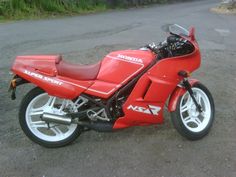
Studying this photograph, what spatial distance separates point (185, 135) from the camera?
4586mm

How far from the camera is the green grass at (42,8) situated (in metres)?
14.6

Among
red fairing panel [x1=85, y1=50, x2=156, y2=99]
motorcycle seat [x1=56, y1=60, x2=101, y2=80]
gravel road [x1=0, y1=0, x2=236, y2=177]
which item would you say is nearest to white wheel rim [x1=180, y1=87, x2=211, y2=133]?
gravel road [x1=0, y1=0, x2=236, y2=177]

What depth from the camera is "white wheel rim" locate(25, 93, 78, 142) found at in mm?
4461

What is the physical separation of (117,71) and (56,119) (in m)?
0.82

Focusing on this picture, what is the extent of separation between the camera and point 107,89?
4352 millimetres

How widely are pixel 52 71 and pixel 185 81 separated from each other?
1.44 metres

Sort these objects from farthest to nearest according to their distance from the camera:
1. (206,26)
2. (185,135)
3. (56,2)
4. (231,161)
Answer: (56,2) → (206,26) → (185,135) → (231,161)

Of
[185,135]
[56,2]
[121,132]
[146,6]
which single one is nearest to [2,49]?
[121,132]

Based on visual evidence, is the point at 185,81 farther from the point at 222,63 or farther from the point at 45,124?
the point at 222,63

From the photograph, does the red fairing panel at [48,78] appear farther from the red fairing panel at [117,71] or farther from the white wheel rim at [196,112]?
the white wheel rim at [196,112]

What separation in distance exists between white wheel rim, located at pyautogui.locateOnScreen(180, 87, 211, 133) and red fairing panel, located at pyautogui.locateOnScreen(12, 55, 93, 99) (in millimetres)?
1181

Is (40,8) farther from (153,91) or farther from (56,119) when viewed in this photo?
(153,91)

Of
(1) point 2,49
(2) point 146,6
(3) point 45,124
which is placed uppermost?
(3) point 45,124

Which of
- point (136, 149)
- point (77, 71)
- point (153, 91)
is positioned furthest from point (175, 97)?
point (77, 71)
